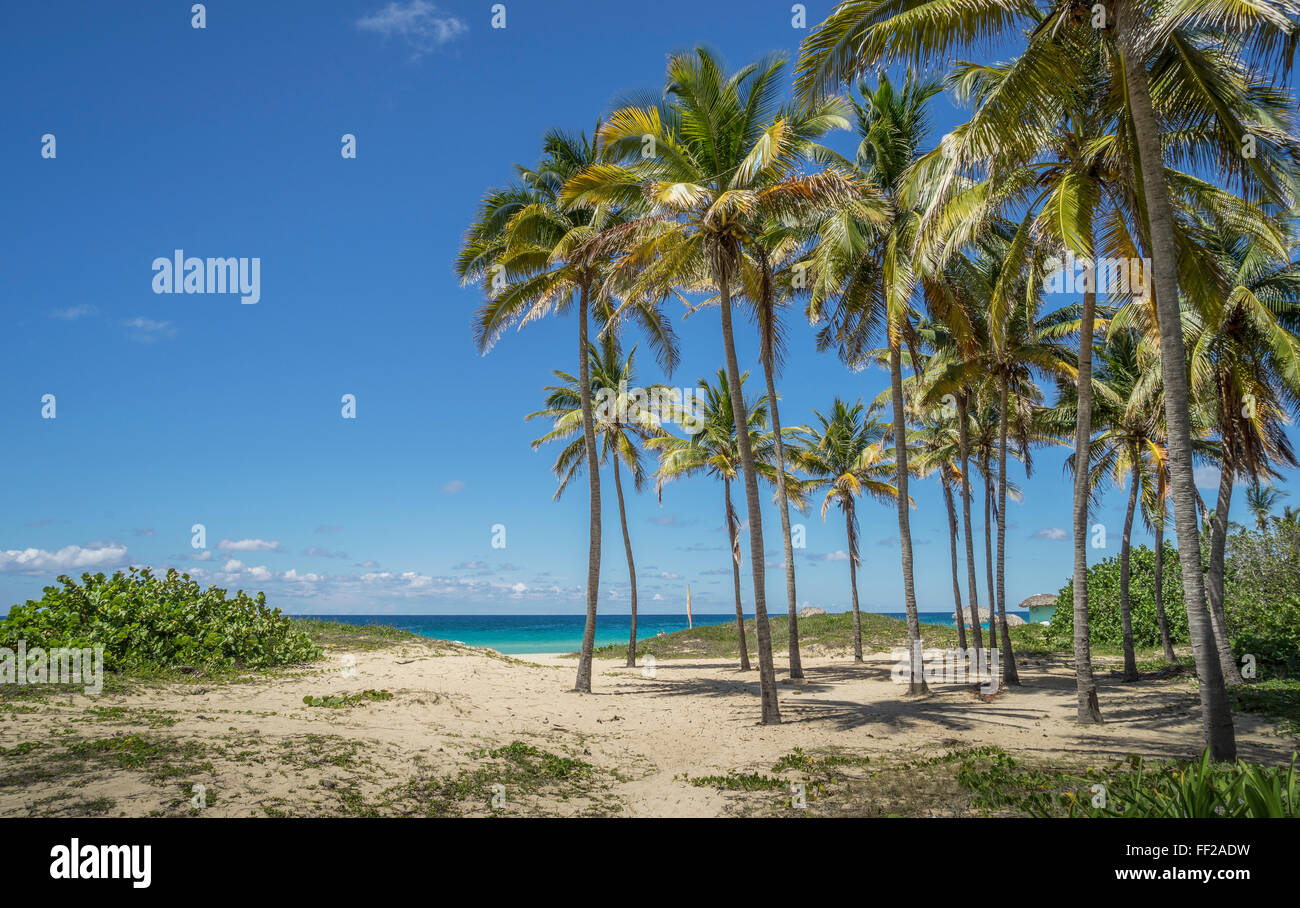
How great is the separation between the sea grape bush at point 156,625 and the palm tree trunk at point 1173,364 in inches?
642

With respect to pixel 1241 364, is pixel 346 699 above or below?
below

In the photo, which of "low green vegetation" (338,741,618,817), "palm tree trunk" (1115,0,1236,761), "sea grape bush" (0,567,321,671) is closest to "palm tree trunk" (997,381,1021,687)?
"palm tree trunk" (1115,0,1236,761)

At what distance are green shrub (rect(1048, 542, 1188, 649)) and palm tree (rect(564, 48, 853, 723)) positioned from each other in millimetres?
22549

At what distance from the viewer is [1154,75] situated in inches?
368

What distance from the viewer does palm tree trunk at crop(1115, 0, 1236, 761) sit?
816cm

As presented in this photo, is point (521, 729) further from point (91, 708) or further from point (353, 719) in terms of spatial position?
point (91, 708)

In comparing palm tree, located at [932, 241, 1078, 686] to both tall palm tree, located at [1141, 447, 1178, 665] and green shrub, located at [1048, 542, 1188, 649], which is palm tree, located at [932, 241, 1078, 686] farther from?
green shrub, located at [1048, 542, 1188, 649]

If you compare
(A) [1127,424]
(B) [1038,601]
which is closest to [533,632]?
(B) [1038,601]

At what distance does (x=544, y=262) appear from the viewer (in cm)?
1652

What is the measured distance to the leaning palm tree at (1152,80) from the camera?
8180 millimetres

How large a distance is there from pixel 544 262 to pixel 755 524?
8069 millimetres

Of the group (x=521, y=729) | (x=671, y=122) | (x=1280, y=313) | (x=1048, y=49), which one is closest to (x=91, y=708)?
(x=521, y=729)

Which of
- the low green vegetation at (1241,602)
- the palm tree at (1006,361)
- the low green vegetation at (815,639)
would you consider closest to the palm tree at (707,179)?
the palm tree at (1006,361)

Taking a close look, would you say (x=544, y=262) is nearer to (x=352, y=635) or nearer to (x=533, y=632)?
(x=352, y=635)
